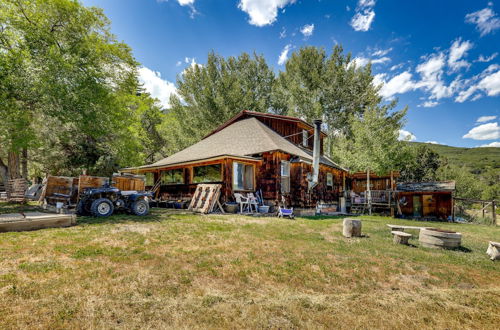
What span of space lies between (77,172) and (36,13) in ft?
38.0

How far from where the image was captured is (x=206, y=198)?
11664mm

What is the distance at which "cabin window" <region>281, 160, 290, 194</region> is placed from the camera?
44.1ft

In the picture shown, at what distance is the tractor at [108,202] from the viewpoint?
28.0 ft

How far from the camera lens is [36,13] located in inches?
575

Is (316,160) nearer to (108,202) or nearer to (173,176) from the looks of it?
(173,176)

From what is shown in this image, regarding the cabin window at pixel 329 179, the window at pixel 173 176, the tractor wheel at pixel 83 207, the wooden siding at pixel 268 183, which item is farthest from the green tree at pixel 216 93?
the tractor wheel at pixel 83 207

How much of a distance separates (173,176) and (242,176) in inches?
207

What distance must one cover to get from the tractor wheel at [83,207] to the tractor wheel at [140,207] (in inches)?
61.3

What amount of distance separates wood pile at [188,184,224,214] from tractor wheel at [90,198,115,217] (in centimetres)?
373

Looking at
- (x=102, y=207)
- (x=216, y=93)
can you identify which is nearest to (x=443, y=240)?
(x=102, y=207)

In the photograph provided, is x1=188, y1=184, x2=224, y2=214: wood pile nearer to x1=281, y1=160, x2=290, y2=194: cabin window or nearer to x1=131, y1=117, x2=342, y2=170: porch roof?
x1=131, y1=117, x2=342, y2=170: porch roof

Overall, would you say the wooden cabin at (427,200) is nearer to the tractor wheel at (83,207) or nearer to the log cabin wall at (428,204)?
the log cabin wall at (428,204)

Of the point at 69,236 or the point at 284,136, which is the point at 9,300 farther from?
the point at 284,136

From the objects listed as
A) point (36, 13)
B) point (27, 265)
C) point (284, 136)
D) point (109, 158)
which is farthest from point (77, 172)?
point (27, 265)
